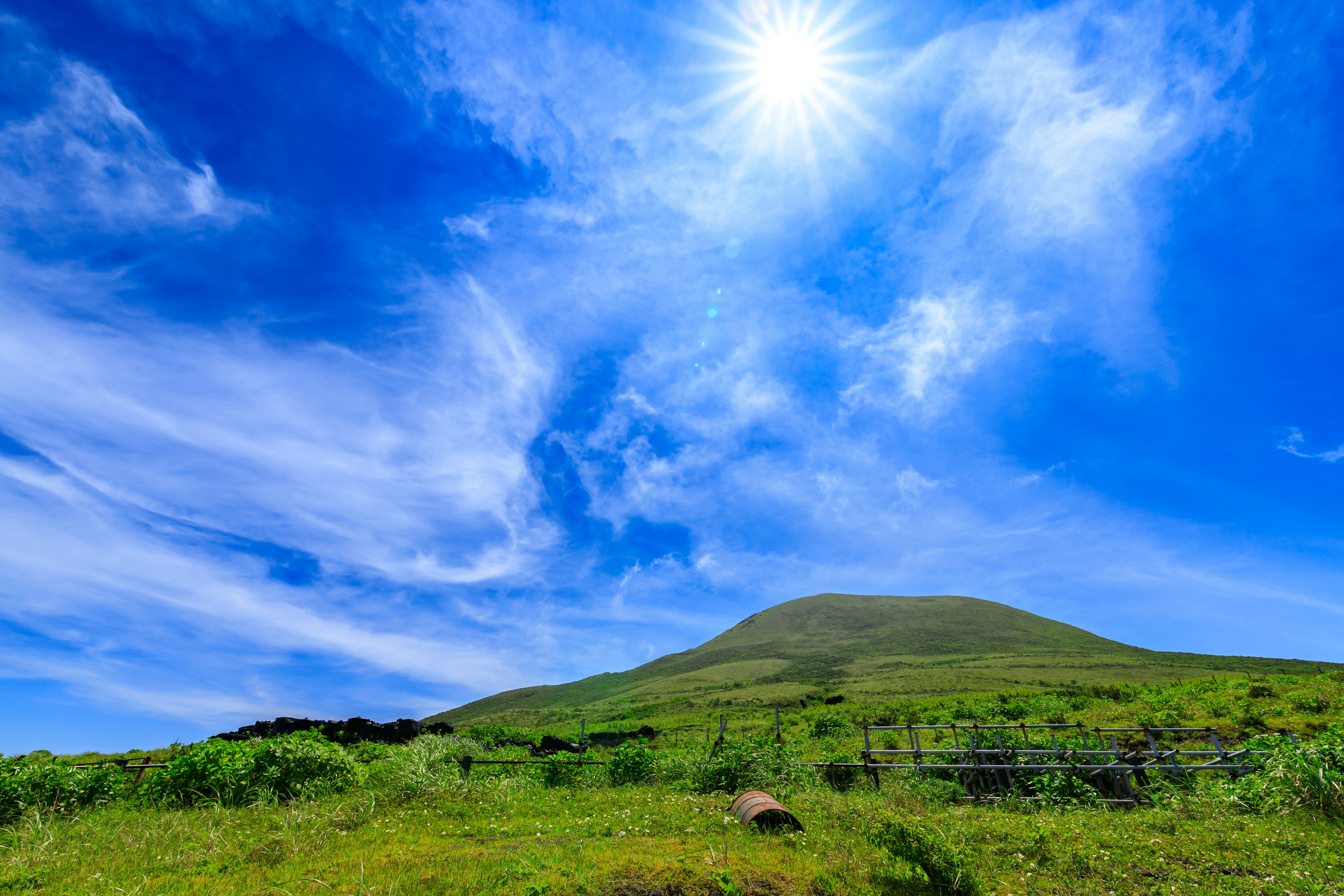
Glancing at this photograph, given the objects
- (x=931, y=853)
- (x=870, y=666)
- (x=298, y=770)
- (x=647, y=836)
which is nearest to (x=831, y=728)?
(x=647, y=836)

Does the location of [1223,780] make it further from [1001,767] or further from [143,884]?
[143,884]

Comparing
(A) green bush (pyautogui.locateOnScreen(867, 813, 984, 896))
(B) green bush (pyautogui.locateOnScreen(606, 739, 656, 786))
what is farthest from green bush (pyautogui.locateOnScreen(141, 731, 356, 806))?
(A) green bush (pyautogui.locateOnScreen(867, 813, 984, 896))

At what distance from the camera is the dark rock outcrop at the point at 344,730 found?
1271 inches

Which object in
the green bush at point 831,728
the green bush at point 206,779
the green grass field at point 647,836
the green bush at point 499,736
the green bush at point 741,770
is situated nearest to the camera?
the green grass field at point 647,836

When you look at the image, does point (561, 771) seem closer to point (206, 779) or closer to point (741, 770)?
point (741, 770)

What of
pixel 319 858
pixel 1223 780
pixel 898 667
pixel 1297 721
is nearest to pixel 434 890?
pixel 319 858

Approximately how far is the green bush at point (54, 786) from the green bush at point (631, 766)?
15022 millimetres

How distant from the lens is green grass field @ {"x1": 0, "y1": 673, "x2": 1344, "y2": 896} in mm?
9969

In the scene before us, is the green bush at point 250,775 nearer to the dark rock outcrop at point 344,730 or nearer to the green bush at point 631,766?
the green bush at point 631,766

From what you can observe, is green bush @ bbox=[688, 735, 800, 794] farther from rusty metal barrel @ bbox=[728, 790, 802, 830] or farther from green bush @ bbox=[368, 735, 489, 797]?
green bush @ bbox=[368, 735, 489, 797]

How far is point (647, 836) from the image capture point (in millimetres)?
13203

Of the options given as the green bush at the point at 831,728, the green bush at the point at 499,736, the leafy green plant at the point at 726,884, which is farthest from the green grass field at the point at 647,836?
the green bush at the point at 831,728

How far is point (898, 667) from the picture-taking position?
109562 millimetres

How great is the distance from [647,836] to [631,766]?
8299 mm
